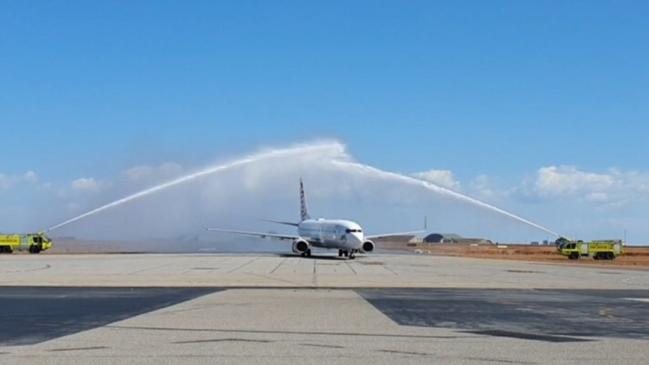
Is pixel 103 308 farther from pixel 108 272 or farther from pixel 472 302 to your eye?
pixel 108 272

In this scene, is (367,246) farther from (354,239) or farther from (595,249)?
(595,249)

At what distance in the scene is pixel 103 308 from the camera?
26438 mm

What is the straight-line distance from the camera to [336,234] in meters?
80.2

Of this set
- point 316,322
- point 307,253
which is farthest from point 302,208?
point 316,322

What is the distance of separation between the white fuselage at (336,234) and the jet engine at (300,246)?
124cm

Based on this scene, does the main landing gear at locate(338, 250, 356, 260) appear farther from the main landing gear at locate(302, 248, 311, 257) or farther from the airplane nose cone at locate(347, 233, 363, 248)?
the main landing gear at locate(302, 248, 311, 257)

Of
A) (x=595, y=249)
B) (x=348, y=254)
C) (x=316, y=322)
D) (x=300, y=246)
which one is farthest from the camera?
(x=595, y=249)

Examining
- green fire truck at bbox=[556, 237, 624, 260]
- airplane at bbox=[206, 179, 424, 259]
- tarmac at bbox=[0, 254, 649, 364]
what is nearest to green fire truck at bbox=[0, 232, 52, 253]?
airplane at bbox=[206, 179, 424, 259]

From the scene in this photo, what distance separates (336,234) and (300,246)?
803cm

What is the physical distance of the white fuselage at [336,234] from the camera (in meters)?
78.1

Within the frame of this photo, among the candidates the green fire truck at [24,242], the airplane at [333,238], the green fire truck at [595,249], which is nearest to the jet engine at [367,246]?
the airplane at [333,238]

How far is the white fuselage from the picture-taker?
78.1 meters

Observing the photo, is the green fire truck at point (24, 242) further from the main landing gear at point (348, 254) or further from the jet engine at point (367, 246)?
the jet engine at point (367, 246)

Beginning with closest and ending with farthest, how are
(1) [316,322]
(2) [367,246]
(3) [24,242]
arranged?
(1) [316,322] < (2) [367,246] < (3) [24,242]
